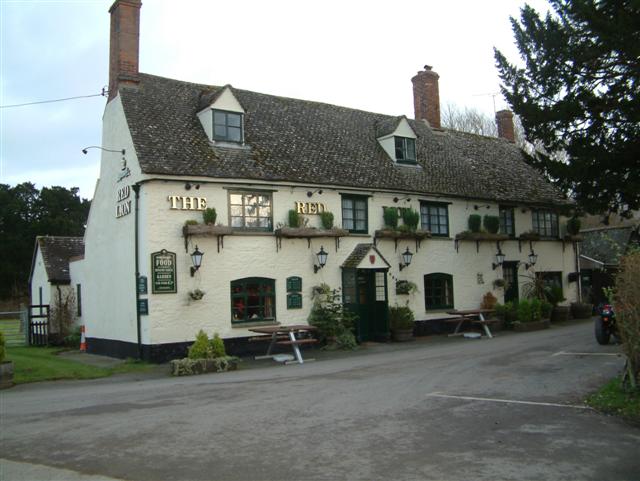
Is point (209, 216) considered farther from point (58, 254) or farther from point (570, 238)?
point (570, 238)

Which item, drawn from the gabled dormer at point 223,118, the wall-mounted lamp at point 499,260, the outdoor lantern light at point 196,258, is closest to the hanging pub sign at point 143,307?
the outdoor lantern light at point 196,258

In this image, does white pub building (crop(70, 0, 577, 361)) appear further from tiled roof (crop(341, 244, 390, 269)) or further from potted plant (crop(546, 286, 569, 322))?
potted plant (crop(546, 286, 569, 322))

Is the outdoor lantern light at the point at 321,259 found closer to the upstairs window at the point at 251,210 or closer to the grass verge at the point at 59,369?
the upstairs window at the point at 251,210

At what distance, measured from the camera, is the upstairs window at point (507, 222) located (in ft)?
83.1

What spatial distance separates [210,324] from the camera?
17453 millimetres

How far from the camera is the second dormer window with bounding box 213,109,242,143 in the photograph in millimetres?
19188

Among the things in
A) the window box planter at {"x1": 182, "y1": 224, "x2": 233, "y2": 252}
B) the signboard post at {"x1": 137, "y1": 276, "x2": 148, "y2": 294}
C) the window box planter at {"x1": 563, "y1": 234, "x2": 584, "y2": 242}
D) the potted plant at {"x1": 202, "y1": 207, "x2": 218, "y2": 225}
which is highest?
the potted plant at {"x1": 202, "y1": 207, "x2": 218, "y2": 225}

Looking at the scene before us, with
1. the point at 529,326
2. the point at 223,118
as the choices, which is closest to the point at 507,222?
the point at 529,326

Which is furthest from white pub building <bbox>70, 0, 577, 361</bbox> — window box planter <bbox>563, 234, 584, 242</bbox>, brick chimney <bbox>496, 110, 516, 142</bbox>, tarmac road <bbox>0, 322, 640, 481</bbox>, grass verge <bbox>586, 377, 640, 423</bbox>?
grass verge <bbox>586, 377, 640, 423</bbox>

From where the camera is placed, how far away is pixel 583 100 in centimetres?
1616

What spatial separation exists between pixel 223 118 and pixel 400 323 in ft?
29.3

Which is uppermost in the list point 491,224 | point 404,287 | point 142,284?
point 491,224

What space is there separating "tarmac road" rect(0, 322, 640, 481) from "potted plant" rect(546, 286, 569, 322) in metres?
11.4

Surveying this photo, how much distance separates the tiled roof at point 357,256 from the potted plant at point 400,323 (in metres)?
1.75
